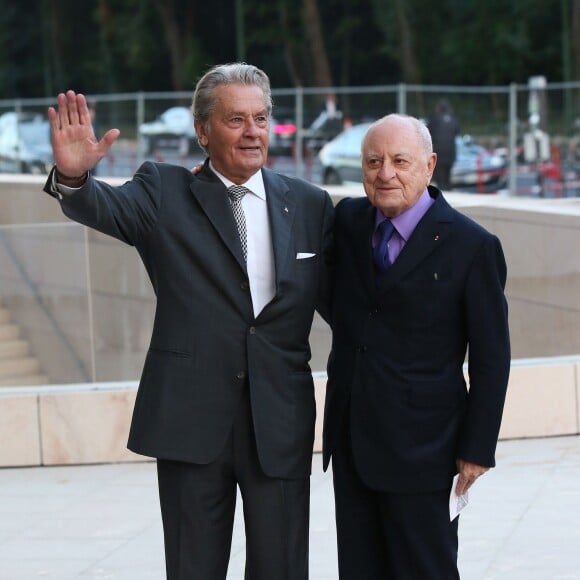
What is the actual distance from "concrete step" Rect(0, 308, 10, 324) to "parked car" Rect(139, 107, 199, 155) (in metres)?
11.6

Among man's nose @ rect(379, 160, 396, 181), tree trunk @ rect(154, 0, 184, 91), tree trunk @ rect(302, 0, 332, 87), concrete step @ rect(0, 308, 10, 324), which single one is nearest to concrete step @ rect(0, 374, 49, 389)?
concrete step @ rect(0, 308, 10, 324)

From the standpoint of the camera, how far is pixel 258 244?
413 cm

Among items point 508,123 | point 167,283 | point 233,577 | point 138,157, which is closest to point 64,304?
point 233,577

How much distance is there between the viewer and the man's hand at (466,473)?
13.4 ft

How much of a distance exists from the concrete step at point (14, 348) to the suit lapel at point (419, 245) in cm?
451

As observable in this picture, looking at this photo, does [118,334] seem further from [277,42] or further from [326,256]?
[277,42]

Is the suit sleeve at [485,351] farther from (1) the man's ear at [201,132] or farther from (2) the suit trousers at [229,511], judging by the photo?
(1) the man's ear at [201,132]

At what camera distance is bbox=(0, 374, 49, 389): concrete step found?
316 inches

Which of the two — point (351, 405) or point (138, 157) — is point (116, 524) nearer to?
point (351, 405)

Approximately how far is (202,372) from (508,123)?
601 inches

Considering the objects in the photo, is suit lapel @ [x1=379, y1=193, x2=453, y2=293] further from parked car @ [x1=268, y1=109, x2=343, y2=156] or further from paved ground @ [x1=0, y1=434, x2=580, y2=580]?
parked car @ [x1=268, y1=109, x2=343, y2=156]

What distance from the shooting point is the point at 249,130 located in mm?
4031

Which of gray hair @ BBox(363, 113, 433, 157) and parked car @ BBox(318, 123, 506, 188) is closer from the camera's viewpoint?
Result: gray hair @ BBox(363, 113, 433, 157)

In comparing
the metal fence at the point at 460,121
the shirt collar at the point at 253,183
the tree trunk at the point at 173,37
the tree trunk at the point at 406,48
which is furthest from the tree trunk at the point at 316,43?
the shirt collar at the point at 253,183
